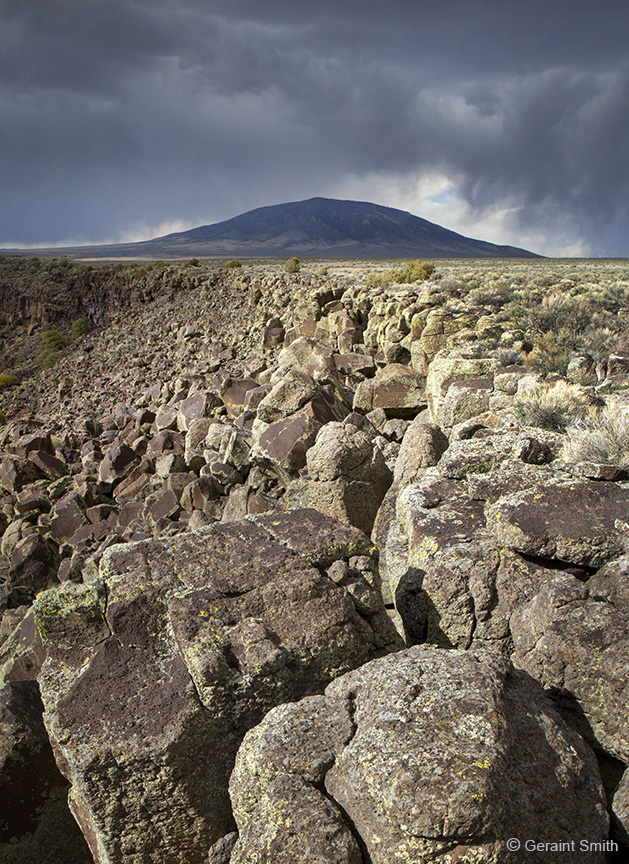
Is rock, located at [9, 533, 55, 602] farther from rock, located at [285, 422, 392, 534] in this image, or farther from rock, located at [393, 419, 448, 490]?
rock, located at [393, 419, 448, 490]

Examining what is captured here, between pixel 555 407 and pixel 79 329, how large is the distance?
44.8 m

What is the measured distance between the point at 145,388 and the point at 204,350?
329cm

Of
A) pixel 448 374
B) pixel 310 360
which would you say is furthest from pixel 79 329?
pixel 448 374

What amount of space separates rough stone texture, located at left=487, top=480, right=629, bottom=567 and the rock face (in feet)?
4.38

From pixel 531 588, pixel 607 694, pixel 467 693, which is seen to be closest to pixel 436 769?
pixel 467 693

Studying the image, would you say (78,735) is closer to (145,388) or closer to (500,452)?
(500,452)

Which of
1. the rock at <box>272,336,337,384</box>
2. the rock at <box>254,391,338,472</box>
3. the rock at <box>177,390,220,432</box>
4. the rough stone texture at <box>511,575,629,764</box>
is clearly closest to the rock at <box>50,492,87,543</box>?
the rock at <box>177,390,220,432</box>

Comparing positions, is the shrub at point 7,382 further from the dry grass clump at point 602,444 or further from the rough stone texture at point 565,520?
the rough stone texture at point 565,520

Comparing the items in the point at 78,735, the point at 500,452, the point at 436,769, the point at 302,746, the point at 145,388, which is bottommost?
the point at 145,388

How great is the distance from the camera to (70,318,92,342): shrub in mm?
45344

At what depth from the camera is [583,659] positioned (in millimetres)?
3859

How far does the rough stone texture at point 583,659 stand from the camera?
147 inches

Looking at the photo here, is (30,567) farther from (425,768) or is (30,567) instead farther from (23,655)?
(425,768)

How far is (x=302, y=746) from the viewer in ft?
11.1
